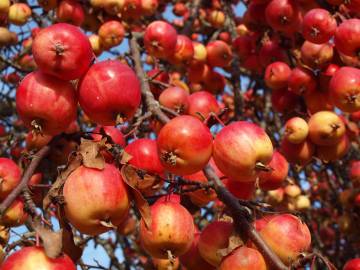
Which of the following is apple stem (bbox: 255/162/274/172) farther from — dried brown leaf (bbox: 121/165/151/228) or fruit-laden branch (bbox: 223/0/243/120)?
fruit-laden branch (bbox: 223/0/243/120)

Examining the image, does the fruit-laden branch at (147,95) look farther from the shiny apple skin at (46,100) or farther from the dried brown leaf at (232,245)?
the dried brown leaf at (232,245)

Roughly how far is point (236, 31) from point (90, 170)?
134 inches

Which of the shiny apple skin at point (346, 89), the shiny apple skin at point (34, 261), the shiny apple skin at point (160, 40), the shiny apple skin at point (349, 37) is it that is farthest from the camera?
the shiny apple skin at point (160, 40)

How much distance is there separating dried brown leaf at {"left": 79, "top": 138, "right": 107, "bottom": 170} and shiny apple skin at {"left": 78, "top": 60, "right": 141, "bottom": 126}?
150mm

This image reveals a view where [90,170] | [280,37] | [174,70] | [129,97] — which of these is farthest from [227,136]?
[174,70]

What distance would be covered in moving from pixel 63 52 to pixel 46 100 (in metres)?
0.18

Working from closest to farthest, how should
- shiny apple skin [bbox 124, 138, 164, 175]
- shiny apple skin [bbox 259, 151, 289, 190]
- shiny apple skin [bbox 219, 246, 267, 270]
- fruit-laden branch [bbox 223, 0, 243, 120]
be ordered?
1. shiny apple skin [bbox 219, 246, 267, 270]
2. shiny apple skin [bbox 124, 138, 164, 175]
3. shiny apple skin [bbox 259, 151, 289, 190]
4. fruit-laden branch [bbox 223, 0, 243, 120]

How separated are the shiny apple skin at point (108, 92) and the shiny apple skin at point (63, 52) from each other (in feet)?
0.16

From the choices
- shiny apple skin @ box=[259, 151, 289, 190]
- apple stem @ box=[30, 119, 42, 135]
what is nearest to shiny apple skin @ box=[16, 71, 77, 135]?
apple stem @ box=[30, 119, 42, 135]

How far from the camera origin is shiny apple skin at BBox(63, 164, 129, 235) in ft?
4.80

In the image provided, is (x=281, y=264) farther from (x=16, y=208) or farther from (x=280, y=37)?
(x=280, y=37)

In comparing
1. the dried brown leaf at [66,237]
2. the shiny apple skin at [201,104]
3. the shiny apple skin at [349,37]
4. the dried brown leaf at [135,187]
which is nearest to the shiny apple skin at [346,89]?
the shiny apple skin at [349,37]

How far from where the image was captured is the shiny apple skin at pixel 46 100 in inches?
64.2

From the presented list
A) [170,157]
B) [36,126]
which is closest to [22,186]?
[36,126]
